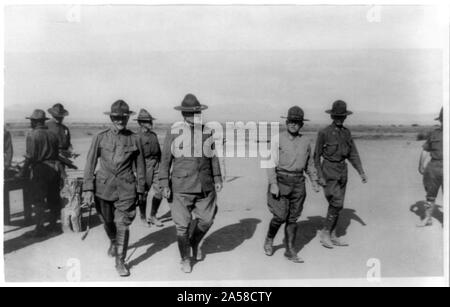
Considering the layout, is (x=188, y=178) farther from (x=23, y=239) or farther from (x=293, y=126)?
(x=23, y=239)

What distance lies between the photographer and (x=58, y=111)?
21.4 feet

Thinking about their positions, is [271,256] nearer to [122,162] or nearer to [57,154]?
[122,162]

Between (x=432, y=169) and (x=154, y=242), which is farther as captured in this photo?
(x=432, y=169)

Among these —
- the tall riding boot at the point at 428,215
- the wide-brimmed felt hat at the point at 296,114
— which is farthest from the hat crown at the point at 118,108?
the tall riding boot at the point at 428,215

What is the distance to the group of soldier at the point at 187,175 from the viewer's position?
4781mm

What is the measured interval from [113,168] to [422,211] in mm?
5126

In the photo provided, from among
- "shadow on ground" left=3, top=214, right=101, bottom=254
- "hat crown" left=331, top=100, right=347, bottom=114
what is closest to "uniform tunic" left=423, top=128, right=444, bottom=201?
"hat crown" left=331, top=100, right=347, bottom=114

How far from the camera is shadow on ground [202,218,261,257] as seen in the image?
5.66 m

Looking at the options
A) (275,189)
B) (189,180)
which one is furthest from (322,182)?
Answer: (189,180)

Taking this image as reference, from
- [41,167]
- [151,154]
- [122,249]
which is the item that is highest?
[151,154]

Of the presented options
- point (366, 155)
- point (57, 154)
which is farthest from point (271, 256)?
point (366, 155)

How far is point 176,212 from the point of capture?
16.1ft

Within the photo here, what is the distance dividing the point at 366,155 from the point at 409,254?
336 inches

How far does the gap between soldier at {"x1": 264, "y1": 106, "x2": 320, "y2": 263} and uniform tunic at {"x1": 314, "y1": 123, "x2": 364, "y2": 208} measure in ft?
1.28
